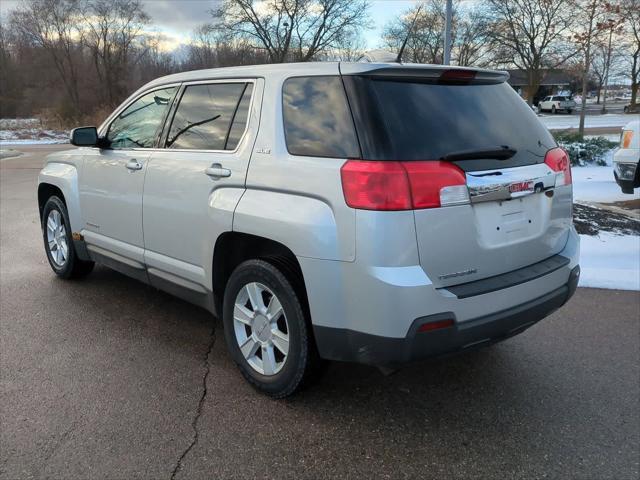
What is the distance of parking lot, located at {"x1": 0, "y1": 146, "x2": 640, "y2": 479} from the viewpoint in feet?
8.64

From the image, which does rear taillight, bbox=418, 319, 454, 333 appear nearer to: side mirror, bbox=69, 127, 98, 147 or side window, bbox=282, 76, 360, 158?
side window, bbox=282, 76, 360, 158

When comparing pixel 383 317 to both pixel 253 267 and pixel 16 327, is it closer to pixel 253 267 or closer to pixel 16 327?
pixel 253 267

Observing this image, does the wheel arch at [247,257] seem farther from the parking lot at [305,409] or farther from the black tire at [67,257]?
the black tire at [67,257]

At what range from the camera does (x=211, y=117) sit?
355cm

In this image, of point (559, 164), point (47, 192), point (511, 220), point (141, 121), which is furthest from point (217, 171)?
point (47, 192)

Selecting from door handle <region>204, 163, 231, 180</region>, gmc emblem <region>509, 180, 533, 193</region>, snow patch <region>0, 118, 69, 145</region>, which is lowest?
snow patch <region>0, 118, 69, 145</region>

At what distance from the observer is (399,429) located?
115 inches

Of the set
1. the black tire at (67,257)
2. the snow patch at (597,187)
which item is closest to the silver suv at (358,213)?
the black tire at (67,257)

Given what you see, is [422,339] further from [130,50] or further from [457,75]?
[130,50]

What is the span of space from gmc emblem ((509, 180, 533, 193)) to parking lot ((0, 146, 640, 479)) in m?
1.24

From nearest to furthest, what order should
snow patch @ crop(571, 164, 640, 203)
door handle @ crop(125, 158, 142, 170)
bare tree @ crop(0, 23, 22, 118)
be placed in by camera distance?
1. door handle @ crop(125, 158, 142, 170)
2. snow patch @ crop(571, 164, 640, 203)
3. bare tree @ crop(0, 23, 22, 118)

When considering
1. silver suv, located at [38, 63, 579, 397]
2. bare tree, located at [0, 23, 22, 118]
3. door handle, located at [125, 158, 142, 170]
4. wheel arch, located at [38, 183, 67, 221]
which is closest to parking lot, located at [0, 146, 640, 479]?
silver suv, located at [38, 63, 579, 397]

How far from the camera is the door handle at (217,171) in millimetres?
3220

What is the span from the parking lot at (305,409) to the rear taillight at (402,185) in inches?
48.8
